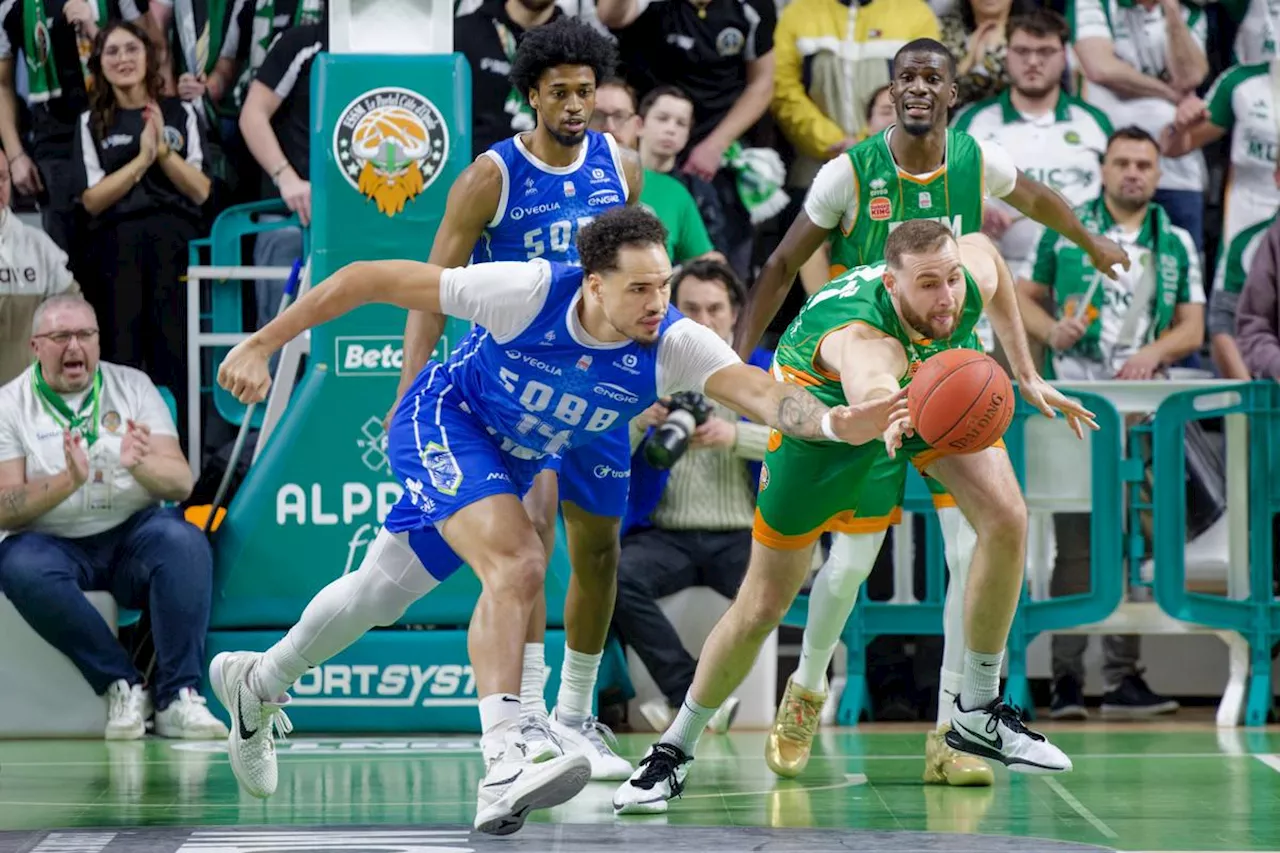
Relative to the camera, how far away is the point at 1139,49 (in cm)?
944

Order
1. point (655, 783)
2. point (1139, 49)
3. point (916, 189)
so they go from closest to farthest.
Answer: point (655, 783)
point (916, 189)
point (1139, 49)

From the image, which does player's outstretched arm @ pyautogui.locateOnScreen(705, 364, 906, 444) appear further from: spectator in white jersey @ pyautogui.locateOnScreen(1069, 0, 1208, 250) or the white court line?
spectator in white jersey @ pyautogui.locateOnScreen(1069, 0, 1208, 250)

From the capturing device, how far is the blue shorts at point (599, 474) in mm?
6133

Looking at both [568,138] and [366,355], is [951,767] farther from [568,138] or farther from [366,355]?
[366,355]

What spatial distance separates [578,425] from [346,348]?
2528mm

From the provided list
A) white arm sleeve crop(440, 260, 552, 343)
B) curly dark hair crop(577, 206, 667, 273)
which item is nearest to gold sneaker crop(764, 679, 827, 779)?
white arm sleeve crop(440, 260, 552, 343)

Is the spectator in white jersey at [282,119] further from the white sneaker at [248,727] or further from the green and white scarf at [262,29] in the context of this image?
the white sneaker at [248,727]

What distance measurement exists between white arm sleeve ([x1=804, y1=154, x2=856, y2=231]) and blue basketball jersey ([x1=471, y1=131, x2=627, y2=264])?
688 millimetres

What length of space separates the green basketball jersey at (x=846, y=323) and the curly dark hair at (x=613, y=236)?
0.74 m

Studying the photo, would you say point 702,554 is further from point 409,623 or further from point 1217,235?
point 1217,235

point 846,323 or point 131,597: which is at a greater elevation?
point 846,323

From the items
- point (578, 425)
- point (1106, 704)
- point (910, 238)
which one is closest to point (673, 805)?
point (578, 425)

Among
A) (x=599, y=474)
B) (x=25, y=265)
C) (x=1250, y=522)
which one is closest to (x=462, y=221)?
(x=599, y=474)

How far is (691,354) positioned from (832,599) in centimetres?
165
